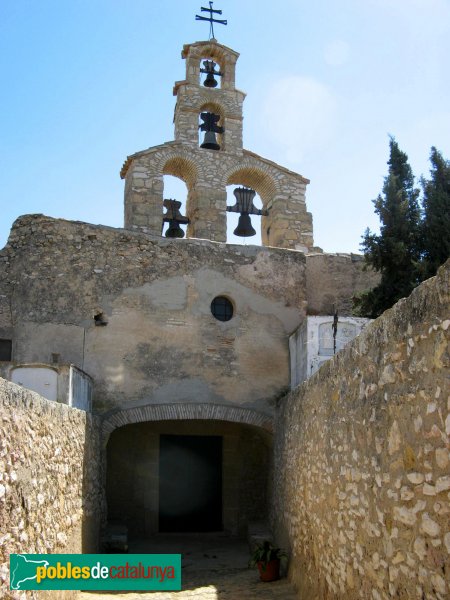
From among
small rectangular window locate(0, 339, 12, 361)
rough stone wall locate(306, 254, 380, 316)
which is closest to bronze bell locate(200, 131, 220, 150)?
rough stone wall locate(306, 254, 380, 316)

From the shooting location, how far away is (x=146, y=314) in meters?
10.8

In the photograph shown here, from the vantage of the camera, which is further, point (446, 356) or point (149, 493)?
point (149, 493)

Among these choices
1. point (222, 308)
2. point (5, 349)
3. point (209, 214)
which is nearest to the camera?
point (5, 349)

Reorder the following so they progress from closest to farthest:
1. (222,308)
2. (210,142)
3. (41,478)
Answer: (41,478) < (222,308) < (210,142)

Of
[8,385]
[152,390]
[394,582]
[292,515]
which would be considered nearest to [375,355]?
[394,582]

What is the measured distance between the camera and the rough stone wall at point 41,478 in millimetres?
4277

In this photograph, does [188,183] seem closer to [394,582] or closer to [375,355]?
[375,355]

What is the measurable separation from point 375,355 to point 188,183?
30.1 feet

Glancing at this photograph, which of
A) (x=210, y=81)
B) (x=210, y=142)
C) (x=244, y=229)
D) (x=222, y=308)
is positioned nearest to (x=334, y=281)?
(x=244, y=229)

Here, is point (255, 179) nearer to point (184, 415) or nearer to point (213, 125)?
point (213, 125)

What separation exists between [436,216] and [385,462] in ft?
26.2

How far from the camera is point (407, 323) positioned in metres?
4.20

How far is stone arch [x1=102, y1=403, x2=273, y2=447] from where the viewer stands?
10.3 m

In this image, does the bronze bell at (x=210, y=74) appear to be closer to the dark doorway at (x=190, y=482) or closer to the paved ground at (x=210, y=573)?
the dark doorway at (x=190, y=482)
